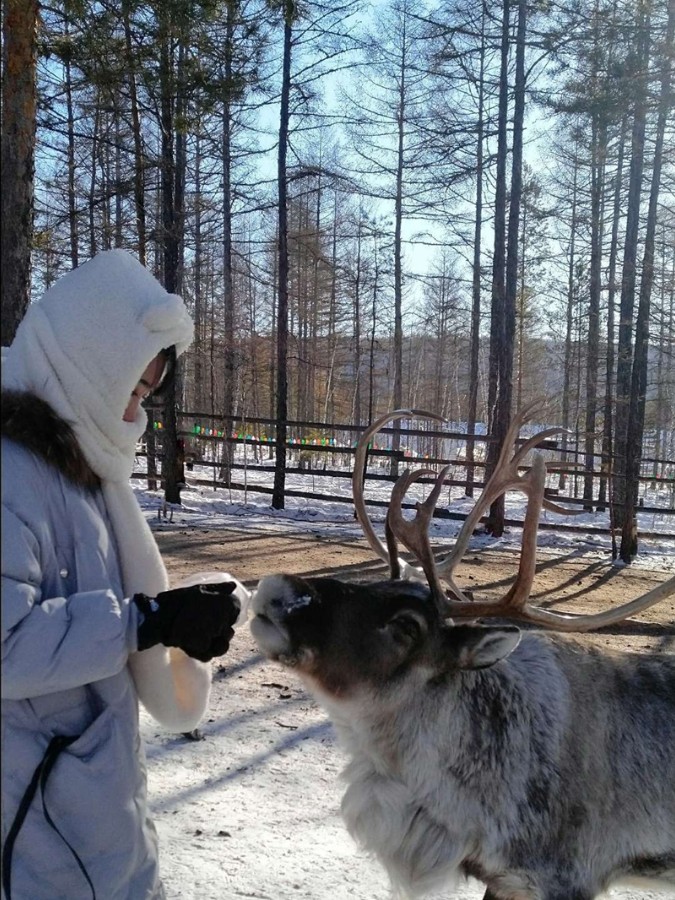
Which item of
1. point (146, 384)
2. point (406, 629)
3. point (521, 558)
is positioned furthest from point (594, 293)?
point (146, 384)

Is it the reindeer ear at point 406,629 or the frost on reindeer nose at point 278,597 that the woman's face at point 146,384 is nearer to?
the frost on reindeer nose at point 278,597

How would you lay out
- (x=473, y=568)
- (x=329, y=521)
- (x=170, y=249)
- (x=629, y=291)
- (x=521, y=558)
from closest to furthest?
(x=521, y=558) < (x=473, y=568) < (x=629, y=291) < (x=170, y=249) < (x=329, y=521)

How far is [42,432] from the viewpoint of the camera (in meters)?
1.52

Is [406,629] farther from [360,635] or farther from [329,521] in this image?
[329,521]

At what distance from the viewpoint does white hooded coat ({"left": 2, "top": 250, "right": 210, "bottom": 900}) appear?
139cm

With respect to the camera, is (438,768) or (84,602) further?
(438,768)

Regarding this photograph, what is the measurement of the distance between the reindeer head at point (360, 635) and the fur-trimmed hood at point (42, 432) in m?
0.90

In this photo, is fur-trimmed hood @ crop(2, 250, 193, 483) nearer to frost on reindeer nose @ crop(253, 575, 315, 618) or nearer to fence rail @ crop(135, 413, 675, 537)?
frost on reindeer nose @ crop(253, 575, 315, 618)

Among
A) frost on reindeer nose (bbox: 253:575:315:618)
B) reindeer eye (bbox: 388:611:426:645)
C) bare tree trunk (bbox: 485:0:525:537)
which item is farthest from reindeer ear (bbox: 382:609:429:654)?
bare tree trunk (bbox: 485:0:525:537)

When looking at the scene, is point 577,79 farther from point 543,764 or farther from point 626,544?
point 543,764

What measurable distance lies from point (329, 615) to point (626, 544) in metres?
10.1

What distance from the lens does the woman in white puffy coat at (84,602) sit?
1.41 metres

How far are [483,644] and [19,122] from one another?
226 inches

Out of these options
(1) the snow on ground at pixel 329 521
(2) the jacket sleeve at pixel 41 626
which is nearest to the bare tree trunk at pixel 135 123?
(1) the snow on ground at pixel 329 521
